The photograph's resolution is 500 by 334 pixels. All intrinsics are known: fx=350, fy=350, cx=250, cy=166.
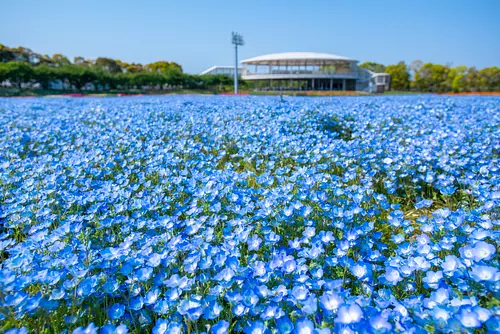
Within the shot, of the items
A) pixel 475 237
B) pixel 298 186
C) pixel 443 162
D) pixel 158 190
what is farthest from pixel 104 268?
pixel 443 162

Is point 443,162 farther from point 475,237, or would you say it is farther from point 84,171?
point 84,171

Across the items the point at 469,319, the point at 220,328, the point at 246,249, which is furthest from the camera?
the point at 246,249

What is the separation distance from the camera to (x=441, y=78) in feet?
206

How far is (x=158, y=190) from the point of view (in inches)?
107

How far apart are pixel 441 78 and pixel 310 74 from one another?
25.9 meters

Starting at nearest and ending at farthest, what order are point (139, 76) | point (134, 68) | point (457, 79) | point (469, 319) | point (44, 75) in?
1. point (469, 319)
2. point (44, 75)
3. point (139, 76)
4. point (457, 79)
5. point (134, 68)

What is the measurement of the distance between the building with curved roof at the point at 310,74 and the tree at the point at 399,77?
10.1m

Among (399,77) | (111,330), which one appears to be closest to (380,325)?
(111,330)

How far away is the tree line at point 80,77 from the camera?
33.6 m

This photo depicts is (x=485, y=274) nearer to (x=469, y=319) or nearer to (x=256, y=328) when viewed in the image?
(x=469, y=319)

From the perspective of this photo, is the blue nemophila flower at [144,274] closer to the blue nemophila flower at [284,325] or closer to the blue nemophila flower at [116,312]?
the blue nemophila flower at [116,312]

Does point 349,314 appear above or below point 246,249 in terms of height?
above

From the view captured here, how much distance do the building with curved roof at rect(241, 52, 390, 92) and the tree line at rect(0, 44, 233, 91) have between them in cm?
1054

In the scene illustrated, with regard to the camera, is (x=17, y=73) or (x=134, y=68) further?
(x=134, y=68)
